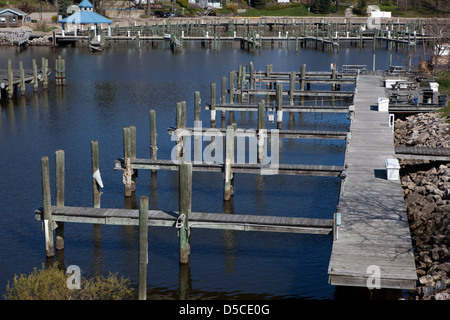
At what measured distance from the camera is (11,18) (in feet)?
315

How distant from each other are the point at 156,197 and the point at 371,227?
11.3 metres

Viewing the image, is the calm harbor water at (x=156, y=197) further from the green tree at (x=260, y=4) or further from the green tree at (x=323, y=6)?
the green tree at (x=260, y=4)

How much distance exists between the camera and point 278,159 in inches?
1347

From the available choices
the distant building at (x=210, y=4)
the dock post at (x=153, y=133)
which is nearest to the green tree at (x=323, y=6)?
the distant building at (x=210, y=4)

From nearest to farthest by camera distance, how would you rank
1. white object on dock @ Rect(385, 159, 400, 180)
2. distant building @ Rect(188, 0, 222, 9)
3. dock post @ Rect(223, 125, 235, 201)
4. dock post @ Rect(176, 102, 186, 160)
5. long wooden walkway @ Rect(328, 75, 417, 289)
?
long wooden walkway @ Rect(328, 75, 417, 289)
white object on dock @ Rect(385, 159, 400, 180)
dock post @ Rect(223, 125, 235, 201)
dock post @ Rect(176, 102, 186, 160)
distant building @ Rect(188, 0, 222, 9)

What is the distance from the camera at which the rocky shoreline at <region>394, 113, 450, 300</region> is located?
1867cm

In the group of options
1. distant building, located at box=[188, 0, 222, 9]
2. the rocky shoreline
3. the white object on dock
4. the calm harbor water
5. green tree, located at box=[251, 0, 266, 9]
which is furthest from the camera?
green tree, located at box=[251, 0, 266, 9]

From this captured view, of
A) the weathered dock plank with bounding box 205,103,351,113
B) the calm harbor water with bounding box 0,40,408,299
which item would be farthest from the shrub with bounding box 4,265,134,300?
the weathered dock plank with bounding box 205,103,351,113

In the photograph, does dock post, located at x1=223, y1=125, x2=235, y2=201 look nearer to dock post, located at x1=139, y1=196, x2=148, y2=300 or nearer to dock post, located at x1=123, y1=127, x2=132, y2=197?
dock post, located at x1=123, y1=127, x2=132, y2=197

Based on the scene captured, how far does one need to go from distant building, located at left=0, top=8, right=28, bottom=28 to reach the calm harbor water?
43276mm

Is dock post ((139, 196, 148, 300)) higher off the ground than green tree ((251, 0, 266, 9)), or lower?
lower

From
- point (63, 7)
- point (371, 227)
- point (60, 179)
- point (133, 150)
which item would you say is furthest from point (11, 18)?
point (371, 227)

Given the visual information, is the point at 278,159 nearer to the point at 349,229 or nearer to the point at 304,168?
the point at 304,168

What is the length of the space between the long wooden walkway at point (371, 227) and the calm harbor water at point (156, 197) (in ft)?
6.57
